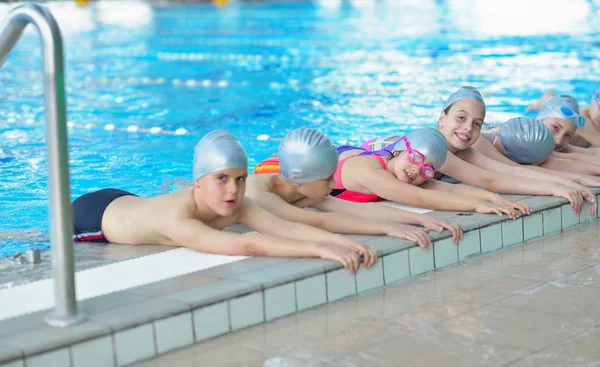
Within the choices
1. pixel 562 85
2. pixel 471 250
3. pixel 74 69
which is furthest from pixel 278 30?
pixel 471 250

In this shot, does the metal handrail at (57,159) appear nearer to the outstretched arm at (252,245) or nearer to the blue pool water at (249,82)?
the outstretched arm at (252,245)

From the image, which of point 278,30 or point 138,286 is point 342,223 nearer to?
point 138,286

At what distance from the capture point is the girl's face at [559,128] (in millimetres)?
6059

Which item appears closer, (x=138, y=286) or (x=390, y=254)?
(x=138, y=286)

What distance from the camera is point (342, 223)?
13.9ft

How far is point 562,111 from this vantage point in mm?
→ 5953

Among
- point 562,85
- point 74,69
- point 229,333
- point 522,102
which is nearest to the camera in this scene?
point 229,333

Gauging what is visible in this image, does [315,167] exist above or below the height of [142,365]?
above

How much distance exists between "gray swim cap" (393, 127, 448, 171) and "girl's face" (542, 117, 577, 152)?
1610 mm

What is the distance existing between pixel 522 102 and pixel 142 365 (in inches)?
341

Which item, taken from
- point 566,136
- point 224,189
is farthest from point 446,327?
point 566,136

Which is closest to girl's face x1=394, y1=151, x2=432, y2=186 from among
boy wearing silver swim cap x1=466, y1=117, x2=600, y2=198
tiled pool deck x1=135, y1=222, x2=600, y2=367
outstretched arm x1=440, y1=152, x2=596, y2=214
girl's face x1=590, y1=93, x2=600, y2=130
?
outstretched arm x1=440, y1=152, x2=596, y2=214

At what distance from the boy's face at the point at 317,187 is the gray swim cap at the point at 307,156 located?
0.04 metres

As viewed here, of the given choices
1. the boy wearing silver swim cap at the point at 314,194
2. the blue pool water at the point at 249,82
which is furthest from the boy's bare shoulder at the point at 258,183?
the blue pool water at the point at 249,82
